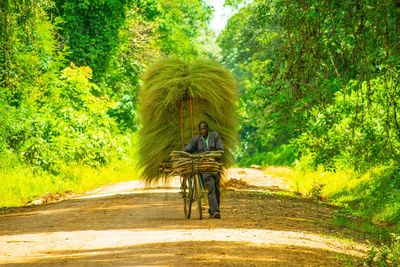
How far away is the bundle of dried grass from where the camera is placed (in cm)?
1560

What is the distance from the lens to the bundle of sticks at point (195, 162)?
47.0 feet

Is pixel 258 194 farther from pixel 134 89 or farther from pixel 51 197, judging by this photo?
pixel 134 89

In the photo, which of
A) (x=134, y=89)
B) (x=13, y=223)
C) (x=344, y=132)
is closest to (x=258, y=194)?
(x=344, y=132)

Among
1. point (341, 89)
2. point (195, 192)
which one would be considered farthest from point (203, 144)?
point (341, 89)

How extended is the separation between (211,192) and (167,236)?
267 cm

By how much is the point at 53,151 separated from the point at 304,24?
1826cm

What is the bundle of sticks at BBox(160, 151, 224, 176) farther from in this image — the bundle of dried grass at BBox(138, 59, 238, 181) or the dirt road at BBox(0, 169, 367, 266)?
the bundle of dried grass at BBox(138, 59, 238, 181)

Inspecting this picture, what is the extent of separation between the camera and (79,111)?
31.7 m

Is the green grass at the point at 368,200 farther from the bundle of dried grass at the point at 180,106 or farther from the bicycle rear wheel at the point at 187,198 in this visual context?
the bundle of dried grass at the point at 180,106

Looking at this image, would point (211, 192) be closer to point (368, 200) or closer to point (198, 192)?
point (198, 192)

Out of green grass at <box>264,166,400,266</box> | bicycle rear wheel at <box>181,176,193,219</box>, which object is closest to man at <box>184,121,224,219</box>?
bicycle rear wheel at <box>181,176,193,219</box>

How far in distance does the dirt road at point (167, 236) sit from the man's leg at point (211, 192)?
0.84ft

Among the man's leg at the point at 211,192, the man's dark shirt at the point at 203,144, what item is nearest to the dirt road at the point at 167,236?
the man's leg at the point at 211,192

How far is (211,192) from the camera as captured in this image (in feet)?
47.4
